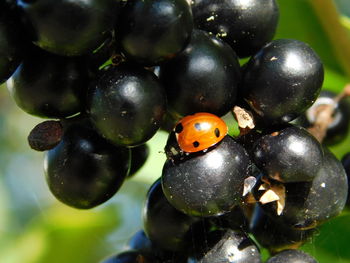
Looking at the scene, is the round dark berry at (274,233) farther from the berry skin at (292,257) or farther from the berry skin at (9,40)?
the berry skin at (9,40)

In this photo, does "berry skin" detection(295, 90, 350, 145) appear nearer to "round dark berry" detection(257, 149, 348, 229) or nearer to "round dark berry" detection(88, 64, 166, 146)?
"round dark berry" detection(257, 149, 348, 229)

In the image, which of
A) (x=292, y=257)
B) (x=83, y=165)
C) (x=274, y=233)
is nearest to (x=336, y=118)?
(x=274, y=233)

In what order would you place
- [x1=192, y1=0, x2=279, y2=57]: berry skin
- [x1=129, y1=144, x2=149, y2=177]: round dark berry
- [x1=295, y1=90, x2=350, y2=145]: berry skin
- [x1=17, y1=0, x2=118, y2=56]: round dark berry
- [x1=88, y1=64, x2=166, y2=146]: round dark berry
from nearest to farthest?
[x1=17, y1=0, x2=118, y2=56]: round dark berry < [x1=88, y1=64, x2=166, y2=146]: round dark berry < [x1=192, y1=0, x2=279, y2=57]: berry skin < [x1=129, y1=144, x2=149, y2=177]: round dark berry < [x1=295, y1=90, x2=350, y2=145]: berry skin

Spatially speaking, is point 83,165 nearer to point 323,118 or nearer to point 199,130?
point 199,130

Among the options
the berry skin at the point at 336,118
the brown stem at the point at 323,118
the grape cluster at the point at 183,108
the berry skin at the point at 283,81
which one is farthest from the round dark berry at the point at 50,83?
the berry skin at the point at 336,118

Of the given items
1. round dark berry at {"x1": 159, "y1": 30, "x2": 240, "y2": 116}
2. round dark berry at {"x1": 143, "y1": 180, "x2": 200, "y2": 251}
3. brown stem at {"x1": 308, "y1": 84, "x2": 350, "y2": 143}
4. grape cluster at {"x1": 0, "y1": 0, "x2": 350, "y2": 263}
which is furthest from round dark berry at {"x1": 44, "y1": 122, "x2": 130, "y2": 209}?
brown stem at {"x1": 308, "y1": 84, "x2": 350, "y2": 143}
